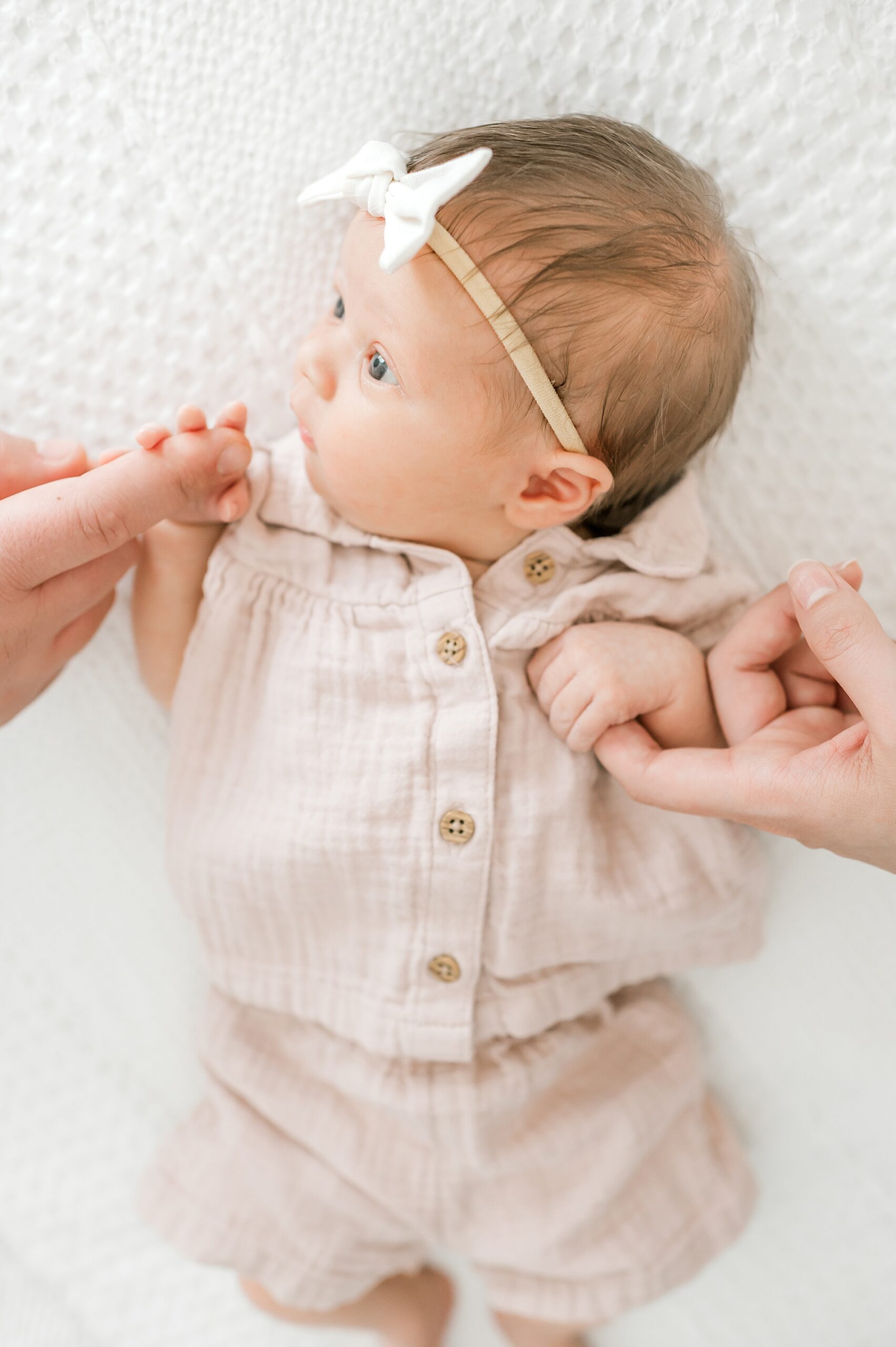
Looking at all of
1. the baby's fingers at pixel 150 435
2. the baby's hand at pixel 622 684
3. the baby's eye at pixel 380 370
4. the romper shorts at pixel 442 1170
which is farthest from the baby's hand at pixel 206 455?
the romper shorts at pixel 442 1170

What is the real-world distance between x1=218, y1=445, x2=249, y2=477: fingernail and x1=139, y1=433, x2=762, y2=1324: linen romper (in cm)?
7

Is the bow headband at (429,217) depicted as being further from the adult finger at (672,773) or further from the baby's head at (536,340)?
the adult finger at (672,773)

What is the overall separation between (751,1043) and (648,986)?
7.1 inches

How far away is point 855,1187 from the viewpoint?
4.46 feet

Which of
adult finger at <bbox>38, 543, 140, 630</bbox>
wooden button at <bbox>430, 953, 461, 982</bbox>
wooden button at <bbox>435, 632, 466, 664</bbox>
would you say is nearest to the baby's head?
wooden button at <bbox>435, 632, 466, 664</bbox>

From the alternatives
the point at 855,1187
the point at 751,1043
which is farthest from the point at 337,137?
the point at 855,1187

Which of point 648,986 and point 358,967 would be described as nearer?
point 358,967

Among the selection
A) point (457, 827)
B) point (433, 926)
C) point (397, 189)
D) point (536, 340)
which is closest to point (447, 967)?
point (433, 926)

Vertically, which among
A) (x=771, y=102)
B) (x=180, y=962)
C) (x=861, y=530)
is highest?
(x=771, y=102)

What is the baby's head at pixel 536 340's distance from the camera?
840 mm

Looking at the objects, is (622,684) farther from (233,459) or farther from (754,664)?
(233,459)

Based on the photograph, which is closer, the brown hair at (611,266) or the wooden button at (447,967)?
the brown hair at (611,266)

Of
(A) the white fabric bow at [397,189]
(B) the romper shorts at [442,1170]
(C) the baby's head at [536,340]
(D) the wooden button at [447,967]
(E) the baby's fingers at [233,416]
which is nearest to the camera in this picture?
(A) the white fabric bow at [397,189]

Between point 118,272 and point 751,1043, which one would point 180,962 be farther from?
point 118,272
